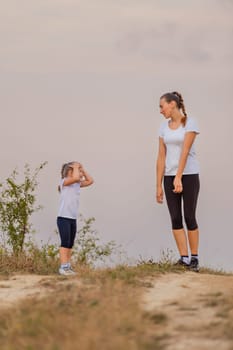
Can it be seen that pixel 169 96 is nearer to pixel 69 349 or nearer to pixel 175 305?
pixel 175 305

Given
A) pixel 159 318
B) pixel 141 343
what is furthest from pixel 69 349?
pixel 159 318

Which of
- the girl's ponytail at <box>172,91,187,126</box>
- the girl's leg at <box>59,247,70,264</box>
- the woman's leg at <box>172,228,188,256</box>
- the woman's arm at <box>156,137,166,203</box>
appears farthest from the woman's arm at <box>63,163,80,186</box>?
the girl's ponytail at <box>172,91,187,126</box>

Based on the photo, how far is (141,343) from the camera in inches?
258

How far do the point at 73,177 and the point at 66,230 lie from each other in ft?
2.65

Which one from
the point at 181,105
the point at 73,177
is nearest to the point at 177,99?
the point at 181,105

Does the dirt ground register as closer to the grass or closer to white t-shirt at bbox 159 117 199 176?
the grass

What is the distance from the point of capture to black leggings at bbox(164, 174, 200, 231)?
1166 centimetres

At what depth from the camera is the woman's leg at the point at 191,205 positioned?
11641 millimetres

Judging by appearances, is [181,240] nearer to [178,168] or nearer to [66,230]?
[178,168]

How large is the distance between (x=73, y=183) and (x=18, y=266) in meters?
1.85

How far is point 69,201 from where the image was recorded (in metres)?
12.2

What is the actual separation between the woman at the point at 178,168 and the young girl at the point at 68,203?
4.12 ft

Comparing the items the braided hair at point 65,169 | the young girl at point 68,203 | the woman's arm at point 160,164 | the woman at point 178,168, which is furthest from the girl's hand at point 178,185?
the braided hair at point 65,169

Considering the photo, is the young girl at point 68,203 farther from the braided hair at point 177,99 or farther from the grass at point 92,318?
the grass at point 92,318
